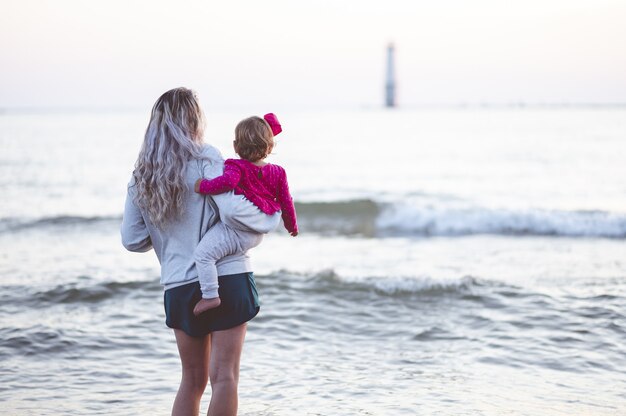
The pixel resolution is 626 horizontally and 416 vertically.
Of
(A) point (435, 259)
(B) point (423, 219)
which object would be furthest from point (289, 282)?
(B) point (423, 219)

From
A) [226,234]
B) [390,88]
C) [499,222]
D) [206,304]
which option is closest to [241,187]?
[226,234]

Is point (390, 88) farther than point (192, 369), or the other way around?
point (390, 88)

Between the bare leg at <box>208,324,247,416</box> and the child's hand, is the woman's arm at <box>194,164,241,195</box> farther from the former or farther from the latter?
the bare leg at <box>208,324,247,416</box>

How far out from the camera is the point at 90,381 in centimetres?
498

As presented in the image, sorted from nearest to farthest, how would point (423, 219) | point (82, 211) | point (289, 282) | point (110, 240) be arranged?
point (289, 282), point (110, 240), point (423, 219), point (82, 211)

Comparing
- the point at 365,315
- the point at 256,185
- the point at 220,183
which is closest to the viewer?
the point at 220,183

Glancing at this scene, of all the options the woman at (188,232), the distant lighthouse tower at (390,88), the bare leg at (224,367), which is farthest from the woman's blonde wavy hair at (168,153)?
the distant lighthouse tower at (390,88)

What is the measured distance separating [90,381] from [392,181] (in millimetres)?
17899

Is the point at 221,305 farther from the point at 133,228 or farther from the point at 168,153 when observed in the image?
the point at 168,153

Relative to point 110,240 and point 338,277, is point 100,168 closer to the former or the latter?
point 110,240

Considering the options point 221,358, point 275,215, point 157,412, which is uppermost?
point 275,215

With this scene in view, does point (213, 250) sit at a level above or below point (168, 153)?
below

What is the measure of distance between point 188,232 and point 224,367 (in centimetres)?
57

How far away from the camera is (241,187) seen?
2793mm
